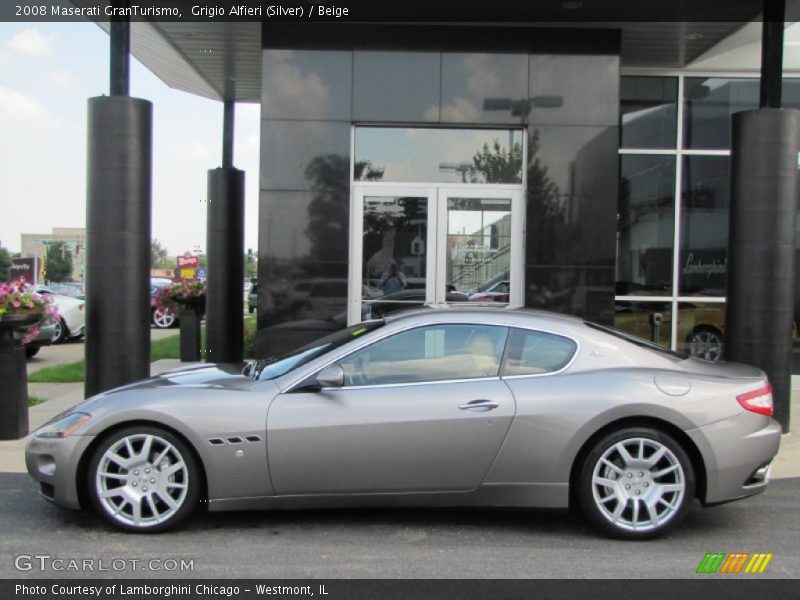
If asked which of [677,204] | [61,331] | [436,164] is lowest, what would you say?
[61,331]

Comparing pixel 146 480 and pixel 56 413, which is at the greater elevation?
pixel 146 480

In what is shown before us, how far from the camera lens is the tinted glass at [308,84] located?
10039 millimetres

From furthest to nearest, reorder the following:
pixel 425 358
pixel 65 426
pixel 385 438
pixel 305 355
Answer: pixel 305 355
pixel 425 358
pixel 65 426
pixel 385 438

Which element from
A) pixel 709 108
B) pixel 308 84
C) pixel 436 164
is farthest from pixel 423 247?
pixel 709 108

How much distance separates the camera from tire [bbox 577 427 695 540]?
458 cm

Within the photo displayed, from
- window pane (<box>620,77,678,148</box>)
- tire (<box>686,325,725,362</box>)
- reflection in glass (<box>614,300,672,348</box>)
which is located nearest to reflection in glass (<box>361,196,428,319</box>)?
reflection in glass (<box>614,300,672,348</box>)

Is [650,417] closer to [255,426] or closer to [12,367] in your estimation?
[255,426]

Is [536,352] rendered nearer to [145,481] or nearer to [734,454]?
[734,454]

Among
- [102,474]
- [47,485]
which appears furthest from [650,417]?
[47,485]

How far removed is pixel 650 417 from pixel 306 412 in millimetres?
2088

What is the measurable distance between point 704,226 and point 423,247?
4.66 metres

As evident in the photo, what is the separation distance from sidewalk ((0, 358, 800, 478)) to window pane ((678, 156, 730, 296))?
1.93 meters

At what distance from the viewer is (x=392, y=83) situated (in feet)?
33.2

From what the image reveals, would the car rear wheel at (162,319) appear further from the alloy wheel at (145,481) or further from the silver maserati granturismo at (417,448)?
the alloy wheel at (145,481)
